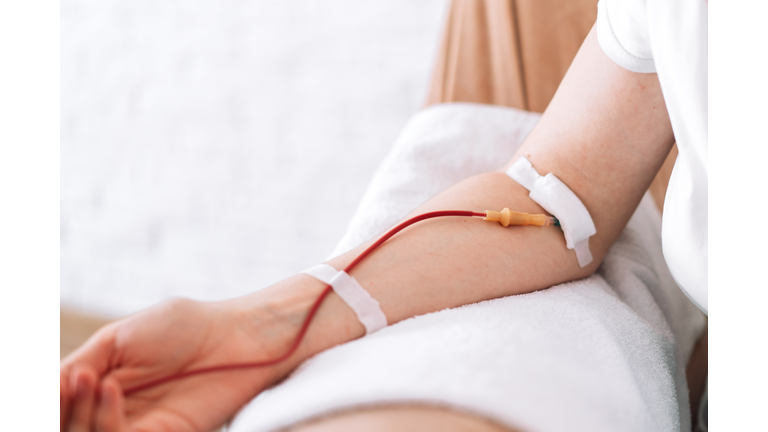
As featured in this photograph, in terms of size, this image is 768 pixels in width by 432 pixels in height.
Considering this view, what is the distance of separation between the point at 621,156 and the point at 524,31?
488mm

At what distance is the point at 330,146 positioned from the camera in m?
1.16

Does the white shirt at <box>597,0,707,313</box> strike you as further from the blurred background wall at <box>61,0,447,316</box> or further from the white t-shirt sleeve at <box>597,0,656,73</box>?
the blurred background wall at <box>61,0,447,316</box>

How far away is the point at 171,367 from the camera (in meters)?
0.38

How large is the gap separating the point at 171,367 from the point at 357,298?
179 millimetres

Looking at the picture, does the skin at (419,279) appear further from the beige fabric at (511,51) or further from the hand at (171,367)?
the beige fabric at (511,51)

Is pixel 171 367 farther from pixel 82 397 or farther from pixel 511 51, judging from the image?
pixel 511 51

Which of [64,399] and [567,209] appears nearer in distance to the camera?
[64,399]

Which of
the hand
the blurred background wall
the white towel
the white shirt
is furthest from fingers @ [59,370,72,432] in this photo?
the blurred background wall

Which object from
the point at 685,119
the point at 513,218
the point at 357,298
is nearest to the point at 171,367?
the point at 357,298

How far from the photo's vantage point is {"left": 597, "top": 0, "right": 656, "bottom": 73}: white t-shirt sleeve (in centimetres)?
49

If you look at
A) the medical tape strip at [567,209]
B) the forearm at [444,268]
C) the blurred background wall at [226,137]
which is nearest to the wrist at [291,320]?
the forearm at [444,268]

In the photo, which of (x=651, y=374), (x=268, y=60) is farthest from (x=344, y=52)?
(x=651, y=374)

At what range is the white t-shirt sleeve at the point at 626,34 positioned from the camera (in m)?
0.49
